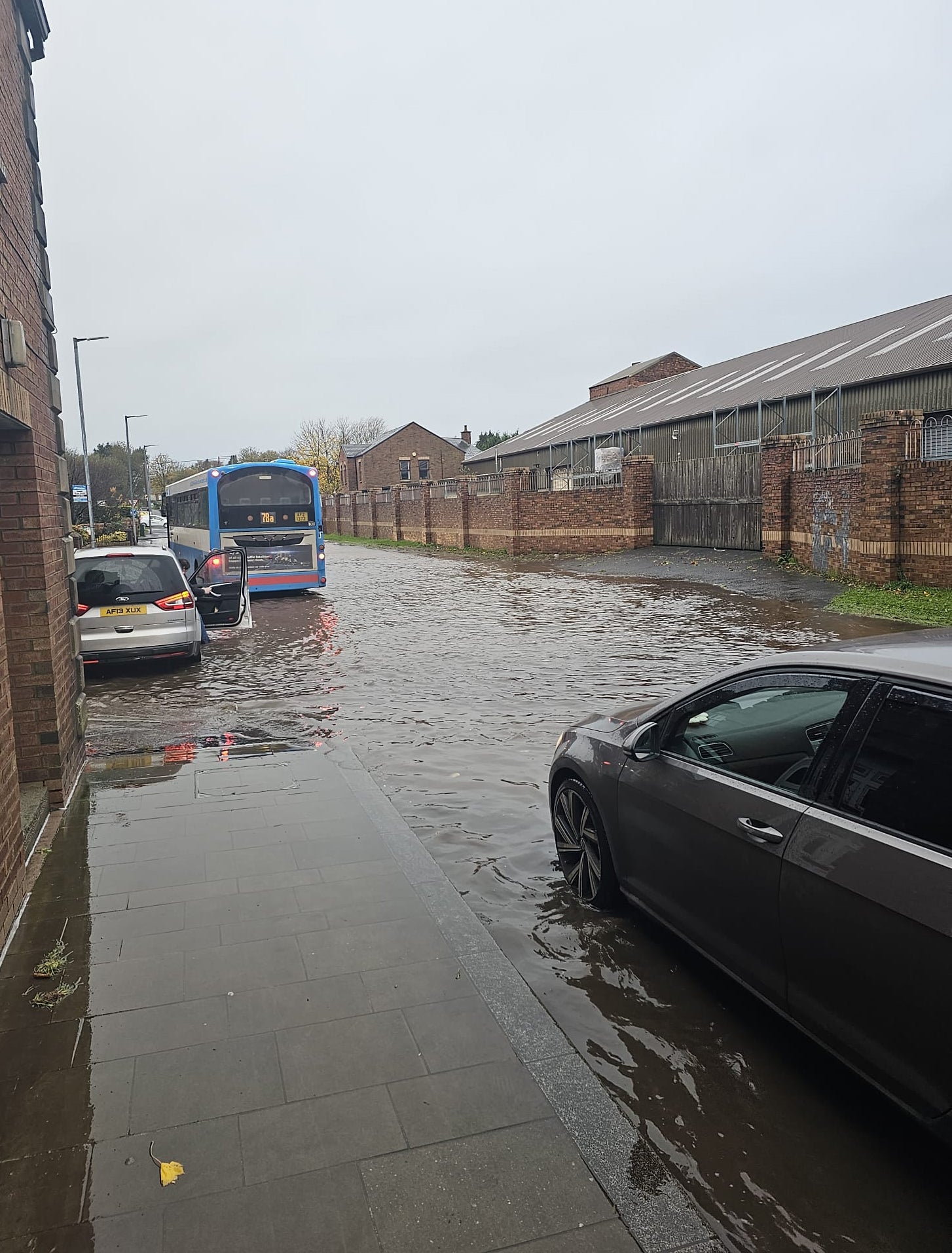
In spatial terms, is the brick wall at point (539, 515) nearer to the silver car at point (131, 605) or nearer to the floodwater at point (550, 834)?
the floodwater at point (550, 834)

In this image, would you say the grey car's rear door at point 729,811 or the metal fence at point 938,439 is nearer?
the grey car's rear door at point 729,811

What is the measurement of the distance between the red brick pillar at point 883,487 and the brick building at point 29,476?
1473cm

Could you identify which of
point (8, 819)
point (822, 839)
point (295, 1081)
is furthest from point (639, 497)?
point (295, 1081)

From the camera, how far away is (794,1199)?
272 cm

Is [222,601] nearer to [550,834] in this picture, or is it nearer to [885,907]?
[550,834]

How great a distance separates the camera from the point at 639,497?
31.1 metres

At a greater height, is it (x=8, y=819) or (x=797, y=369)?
(x=797, y=369)

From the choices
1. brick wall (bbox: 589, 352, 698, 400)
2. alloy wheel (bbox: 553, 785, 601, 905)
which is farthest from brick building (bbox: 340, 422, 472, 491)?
alloy wheel (bbox: 553, 785, 601, 905)

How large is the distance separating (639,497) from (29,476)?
87.5 ft

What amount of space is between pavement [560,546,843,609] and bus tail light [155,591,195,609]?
10722 millimetres

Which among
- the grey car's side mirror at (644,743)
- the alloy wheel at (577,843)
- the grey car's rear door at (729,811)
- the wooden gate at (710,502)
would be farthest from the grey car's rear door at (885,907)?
the wooden gate at (710,502)

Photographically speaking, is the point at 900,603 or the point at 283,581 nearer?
the point at 900,603

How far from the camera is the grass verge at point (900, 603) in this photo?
47.3 ft

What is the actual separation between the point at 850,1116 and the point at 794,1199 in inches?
19.5
